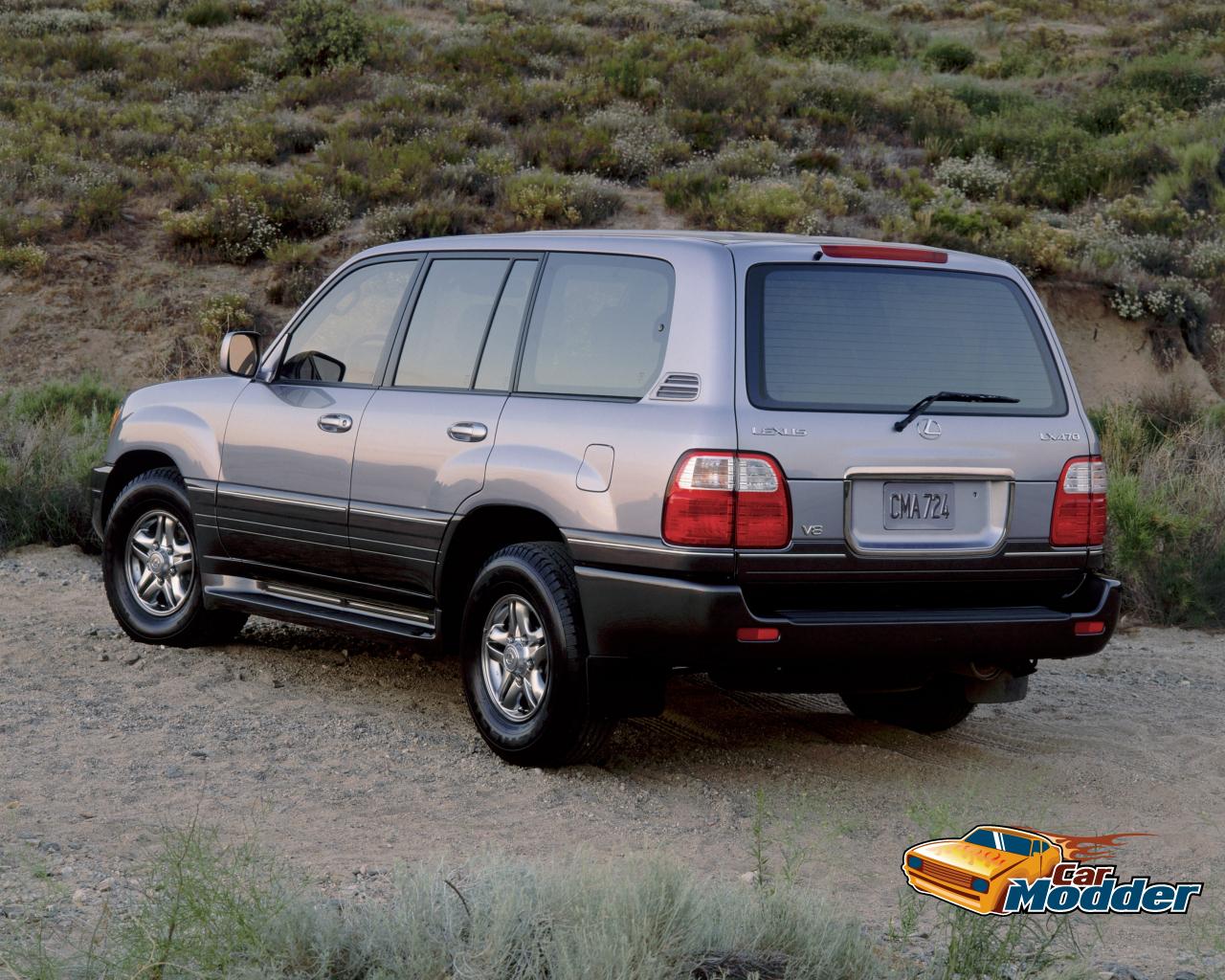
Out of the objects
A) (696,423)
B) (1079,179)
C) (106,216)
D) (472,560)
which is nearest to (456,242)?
(472,560)

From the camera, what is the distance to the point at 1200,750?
19.9 ft

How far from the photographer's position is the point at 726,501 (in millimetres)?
4633

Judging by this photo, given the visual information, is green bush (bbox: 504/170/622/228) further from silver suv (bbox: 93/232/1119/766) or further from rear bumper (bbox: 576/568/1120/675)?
rear bumper (bbox: 576/568/1120/675)

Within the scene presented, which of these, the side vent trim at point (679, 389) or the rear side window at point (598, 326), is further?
the rear side window at point (598, 326)

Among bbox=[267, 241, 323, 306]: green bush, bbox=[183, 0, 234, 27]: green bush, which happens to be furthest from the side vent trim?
bbox=[183, 0, 234, 27]: green bush

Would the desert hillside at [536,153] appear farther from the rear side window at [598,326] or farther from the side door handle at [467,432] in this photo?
the side door handle at [467,432]

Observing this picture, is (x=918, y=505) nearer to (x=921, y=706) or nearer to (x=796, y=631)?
(x=796, y=631)

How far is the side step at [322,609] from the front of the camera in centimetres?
585

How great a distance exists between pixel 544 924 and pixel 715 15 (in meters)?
29.9

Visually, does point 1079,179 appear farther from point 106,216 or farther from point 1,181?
point 1,181

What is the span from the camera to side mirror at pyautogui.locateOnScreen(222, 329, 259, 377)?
651 cm

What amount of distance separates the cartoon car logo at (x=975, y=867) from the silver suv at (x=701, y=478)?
5.22 ft

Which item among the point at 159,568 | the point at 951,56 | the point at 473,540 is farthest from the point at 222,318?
the point at 951,56

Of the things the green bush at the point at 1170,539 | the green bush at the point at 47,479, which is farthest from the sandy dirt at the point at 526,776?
the green bush at the point at 47,479
